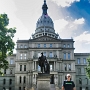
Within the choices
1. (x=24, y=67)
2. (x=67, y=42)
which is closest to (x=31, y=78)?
(x=24, y=67)

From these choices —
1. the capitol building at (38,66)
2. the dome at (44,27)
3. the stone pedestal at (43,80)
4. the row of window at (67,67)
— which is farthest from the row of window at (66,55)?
the stone pedestal at (43,80)

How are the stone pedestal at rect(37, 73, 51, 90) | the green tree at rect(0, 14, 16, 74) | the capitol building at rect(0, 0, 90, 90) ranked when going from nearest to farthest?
1. the stone pedestal at rect(37, 73, 51, 90)
2. the green tree at rect(0, 14, 16, 74)
3. the capitol building at rect(0, 0, 90, 90)

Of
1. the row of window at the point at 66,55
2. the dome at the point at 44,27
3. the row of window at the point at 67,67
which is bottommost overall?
the row of window at the point at 67,67

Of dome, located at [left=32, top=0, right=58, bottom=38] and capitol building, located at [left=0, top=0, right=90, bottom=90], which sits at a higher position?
dome, located at [left=32, top=0, right=58, bottom=38]

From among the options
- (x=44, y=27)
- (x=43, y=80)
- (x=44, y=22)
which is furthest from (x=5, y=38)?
(x=44, y=22)

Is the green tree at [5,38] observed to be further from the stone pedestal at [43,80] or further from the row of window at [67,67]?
the row of window at [67,67]

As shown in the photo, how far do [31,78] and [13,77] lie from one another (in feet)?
35.1

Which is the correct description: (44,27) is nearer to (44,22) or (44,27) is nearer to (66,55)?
(44,22)

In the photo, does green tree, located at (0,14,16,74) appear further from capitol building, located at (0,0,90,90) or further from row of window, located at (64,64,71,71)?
row of window, located at (64,64,71,71)

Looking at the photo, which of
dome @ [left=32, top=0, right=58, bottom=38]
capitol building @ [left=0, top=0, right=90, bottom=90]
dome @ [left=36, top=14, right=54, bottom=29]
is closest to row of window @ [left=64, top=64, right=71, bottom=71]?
capitol building @ [left=0, top=0, right=90, bottom=90]

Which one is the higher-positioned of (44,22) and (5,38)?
(44,22)

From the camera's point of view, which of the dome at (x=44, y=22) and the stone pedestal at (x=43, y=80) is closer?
the stone pedestal at (x=43, y=80)

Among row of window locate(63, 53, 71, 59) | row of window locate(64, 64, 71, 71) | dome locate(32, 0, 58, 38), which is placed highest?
dome locate(32, 0, 58, 38)

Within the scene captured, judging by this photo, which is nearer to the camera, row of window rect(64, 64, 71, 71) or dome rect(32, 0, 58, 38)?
row of window rect(64, 64, 71, 71)
